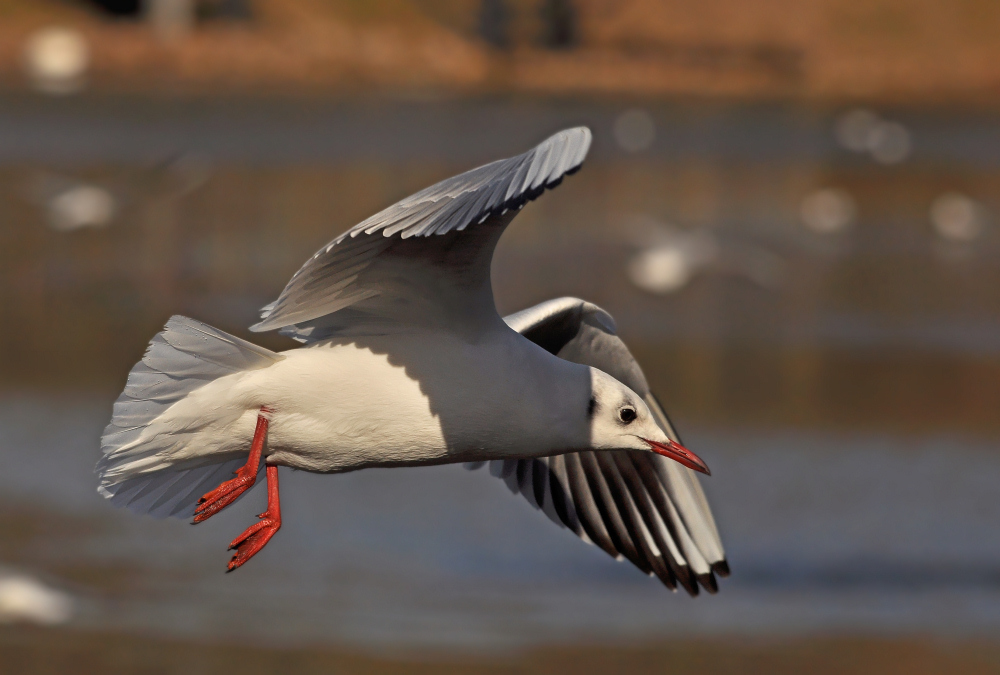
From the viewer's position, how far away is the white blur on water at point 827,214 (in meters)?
23.5

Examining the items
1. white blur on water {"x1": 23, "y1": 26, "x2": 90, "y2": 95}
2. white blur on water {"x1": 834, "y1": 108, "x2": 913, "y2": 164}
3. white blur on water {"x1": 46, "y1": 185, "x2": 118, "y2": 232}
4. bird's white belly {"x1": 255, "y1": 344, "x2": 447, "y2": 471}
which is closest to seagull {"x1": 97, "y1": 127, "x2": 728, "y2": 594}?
bird's white belly {"x1": 255, "y1": 344, "x2": 447, "y2": 471}

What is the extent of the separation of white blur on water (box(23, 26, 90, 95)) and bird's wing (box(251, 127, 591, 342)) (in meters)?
29.8

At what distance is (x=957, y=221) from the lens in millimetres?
23172

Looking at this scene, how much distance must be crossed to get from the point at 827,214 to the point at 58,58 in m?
18.2

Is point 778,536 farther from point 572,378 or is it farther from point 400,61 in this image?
point 400,61

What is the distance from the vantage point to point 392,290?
537 centimetres

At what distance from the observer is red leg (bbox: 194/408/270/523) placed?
5.26 meters

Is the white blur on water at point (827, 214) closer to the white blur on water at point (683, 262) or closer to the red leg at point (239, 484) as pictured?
the white blur on water at point (683, 262)

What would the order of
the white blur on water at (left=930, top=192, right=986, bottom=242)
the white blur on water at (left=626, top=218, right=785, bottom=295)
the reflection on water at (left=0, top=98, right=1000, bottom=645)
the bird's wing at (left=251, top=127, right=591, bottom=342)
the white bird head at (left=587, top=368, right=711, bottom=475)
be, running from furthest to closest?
the white blur on water at (left=930, top=192, right=986, bottom=242) → the white blur on water at (left=626, top=218, right=785, bottom=295) → the reflection on water at (left=0, top=98, right=1000, bottom=645) → the white bird head at (left=587, top=368, right=711, bottom=475) → the bird's wing at (left=251, top=127, right=591, bottom=342)

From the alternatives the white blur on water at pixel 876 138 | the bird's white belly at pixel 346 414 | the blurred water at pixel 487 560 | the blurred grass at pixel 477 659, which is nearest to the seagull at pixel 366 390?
the bird's white belly at pixel 346 414

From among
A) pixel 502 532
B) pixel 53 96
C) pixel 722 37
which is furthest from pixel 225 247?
pixel 722 37

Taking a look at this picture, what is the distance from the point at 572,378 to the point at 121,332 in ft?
35.5

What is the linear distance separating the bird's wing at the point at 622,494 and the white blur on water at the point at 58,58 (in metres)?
28.8

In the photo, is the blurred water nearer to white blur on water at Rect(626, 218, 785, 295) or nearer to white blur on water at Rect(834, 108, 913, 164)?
white blur on water at Rect(626, 218, 785, 295)
